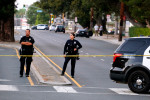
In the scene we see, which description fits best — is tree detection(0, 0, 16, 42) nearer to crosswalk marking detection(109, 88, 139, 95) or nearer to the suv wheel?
crosswalk marking detection(109, 88, 139, 95)

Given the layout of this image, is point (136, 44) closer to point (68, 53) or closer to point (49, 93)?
point (49, 93)

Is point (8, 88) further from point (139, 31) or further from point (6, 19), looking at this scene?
point (139, 31)

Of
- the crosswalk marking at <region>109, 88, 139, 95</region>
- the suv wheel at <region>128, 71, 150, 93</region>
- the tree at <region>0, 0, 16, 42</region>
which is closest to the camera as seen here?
the suv wheel at <region>128, 71, 150, 93</region>

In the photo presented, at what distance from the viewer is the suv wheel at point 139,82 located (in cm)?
1422

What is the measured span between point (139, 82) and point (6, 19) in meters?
34.4

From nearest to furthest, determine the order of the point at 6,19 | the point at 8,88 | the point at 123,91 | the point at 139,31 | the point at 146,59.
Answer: the point at 146,59 → the point at 123,91 → the point at 8,88 → the point at 6,19 → the point at 139,31

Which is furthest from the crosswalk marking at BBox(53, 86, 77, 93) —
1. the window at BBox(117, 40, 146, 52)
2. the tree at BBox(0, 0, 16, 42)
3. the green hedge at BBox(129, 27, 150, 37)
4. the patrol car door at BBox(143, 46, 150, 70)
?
the green hedge at BBox(129, 27, 150, 37)

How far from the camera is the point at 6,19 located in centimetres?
4756

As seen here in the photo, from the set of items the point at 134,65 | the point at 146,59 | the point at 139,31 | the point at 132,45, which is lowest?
the point at 139,31

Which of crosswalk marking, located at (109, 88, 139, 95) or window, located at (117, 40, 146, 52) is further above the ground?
window, located at (117, 40, 146, 52)

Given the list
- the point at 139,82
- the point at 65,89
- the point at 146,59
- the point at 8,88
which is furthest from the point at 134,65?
the point at 8,88

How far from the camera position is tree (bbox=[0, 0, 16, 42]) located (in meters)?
46.0

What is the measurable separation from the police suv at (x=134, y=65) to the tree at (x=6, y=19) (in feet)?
105

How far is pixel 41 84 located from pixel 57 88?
1278mm
